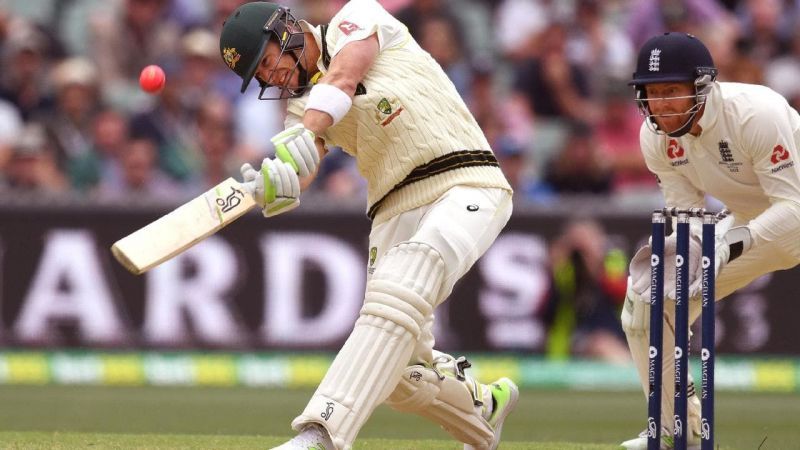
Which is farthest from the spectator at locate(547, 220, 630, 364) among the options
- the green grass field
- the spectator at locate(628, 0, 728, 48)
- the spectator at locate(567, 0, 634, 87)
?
the spectator at locate(628, 0, 728, 48)

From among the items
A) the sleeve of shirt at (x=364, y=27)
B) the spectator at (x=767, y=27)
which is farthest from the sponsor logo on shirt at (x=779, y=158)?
the spectator at (x=767, y=27)

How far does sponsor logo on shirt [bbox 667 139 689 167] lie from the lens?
17.2ft

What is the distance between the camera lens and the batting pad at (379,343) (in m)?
4.10

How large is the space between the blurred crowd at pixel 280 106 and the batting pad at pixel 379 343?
4.33 m

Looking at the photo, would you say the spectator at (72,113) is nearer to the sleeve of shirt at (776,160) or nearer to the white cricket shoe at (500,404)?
the white cricket shoe at (500,404)

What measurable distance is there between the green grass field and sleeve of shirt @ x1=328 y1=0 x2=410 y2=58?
5.13 ft

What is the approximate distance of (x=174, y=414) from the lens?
22.6 ft

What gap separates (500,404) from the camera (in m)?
5.14

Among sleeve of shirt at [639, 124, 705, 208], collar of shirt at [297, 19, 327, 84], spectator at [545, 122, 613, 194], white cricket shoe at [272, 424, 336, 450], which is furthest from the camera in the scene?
spectator at [545, 122, 613, 194]

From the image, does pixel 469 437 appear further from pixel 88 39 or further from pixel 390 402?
pixel 88 39

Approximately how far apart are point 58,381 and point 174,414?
1.79m

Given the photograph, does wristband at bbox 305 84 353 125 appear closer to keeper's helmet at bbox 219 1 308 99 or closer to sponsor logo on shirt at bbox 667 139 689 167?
keeper's helmet at bbox 219 1 308 99

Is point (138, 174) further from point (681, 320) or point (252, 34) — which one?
point (681, 320)

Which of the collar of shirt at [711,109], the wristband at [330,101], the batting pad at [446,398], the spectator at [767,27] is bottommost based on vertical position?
the batting pad at [446,398]
